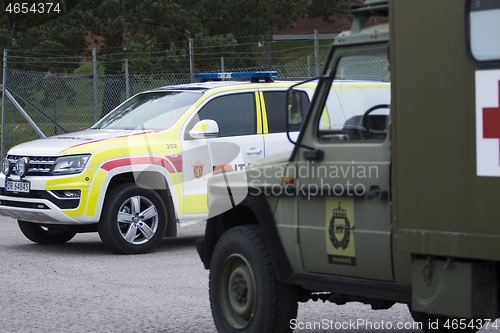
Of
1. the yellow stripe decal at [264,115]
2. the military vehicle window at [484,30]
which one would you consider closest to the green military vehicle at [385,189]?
the military vehicle window at [484,30]

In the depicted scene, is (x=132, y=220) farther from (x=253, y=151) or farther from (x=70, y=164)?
(x=253, y=151)

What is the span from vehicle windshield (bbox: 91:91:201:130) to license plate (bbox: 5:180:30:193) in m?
1.50

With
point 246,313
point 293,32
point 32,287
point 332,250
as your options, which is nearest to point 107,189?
point 32,287

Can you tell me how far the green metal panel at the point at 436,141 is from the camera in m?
3.60

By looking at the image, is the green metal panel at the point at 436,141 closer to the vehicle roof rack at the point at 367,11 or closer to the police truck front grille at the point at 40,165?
the vehicle roof rack at the point at 367,11

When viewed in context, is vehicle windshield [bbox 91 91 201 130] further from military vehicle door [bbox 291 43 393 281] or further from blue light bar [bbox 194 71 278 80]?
military vehicle door [bbox 291 43 393 281]

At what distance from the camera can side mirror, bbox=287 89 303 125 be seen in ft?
14.6

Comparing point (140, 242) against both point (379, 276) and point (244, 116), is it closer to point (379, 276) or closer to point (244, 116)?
point (244, 116)

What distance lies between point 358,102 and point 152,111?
550 centimetres

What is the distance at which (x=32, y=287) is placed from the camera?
7145mm

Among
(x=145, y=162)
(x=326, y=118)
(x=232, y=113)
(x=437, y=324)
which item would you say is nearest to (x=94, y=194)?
(x=145, y=162)

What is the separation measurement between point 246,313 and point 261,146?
15.3 ft

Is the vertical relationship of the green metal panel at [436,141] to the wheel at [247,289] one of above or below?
above

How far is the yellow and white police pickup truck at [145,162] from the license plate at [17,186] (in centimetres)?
1
